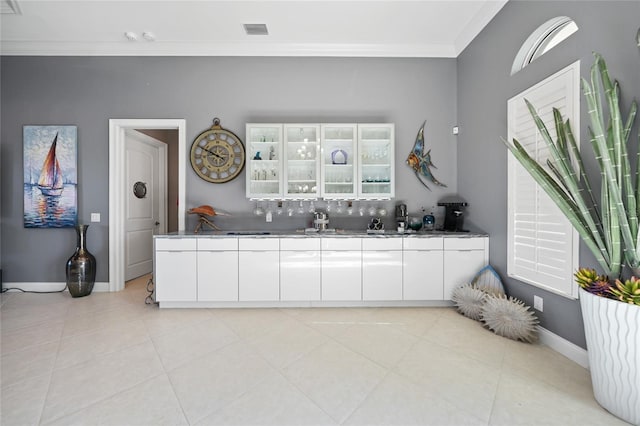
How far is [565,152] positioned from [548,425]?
→ 1635mm

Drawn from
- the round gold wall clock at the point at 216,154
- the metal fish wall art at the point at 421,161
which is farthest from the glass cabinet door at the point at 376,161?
the round gold wall clock at the point at 216,154

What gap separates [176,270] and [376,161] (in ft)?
8.95

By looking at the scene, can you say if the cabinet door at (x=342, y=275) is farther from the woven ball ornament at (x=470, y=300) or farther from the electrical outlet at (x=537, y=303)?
the electrical outlet at (x=537, y=303)

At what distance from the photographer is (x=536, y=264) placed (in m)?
2.31

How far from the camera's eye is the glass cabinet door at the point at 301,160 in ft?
11.0

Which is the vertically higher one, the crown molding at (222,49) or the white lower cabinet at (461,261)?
the crown molding at (222,49)

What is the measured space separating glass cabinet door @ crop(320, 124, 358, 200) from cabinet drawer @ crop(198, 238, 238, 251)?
1271mm

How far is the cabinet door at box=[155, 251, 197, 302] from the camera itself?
117 inches

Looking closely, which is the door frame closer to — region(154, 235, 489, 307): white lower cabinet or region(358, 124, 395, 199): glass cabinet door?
region(154, 235, 489, 307): white lower cabinet

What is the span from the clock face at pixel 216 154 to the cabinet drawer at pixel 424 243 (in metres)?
2.40

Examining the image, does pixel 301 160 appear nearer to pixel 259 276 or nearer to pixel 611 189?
pixel 259 276

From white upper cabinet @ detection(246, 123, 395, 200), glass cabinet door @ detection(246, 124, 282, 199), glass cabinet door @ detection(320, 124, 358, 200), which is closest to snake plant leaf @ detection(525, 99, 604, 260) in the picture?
white upper cabinet @ detection(246, 123, 395, 200)

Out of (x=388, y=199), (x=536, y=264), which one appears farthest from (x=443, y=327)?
(x=388, y=199)

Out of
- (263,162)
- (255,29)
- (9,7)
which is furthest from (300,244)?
(9,7)
